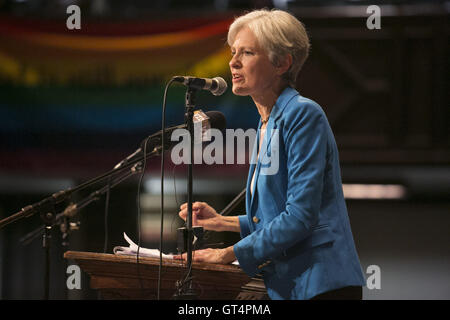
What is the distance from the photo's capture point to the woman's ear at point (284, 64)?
2.15m

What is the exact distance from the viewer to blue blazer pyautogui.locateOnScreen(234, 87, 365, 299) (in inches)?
74.9

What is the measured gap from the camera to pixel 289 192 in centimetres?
195

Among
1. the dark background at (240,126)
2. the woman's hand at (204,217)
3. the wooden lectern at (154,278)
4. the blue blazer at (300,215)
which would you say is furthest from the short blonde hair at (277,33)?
the dark background at (240,126)

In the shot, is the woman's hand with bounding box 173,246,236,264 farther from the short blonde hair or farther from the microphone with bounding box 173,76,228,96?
the short blonde hair

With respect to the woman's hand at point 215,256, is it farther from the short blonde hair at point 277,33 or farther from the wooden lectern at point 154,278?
the short blonde hair at point 277,33

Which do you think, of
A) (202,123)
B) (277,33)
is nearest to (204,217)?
(202,123)

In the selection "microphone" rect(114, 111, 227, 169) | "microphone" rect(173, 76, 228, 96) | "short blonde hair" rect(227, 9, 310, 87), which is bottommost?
"microphone" rect(114, 111, 227, 169)

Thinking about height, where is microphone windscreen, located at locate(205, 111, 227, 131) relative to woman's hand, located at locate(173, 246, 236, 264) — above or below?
above

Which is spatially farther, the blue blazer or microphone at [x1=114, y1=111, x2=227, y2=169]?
microphone at [x1=114, y1=111, x2=227, y2=169]

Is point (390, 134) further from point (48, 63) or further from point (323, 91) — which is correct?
point (48, 63)

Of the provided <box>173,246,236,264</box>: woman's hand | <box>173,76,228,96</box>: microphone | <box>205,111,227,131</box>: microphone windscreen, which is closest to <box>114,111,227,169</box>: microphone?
<box>205,111,227,131</box>: microphone windscreen

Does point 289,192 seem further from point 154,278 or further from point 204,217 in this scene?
point 154,278

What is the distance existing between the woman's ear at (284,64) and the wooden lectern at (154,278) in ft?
2.44
